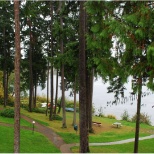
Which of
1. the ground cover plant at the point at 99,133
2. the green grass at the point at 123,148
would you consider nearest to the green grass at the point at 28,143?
the green grass at the point at 123,148

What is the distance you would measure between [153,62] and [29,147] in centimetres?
973

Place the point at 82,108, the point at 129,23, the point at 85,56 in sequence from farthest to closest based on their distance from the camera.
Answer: the point at 85,56 → the point at 82,108 → the point at 129,23

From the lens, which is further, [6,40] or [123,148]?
[6,40]

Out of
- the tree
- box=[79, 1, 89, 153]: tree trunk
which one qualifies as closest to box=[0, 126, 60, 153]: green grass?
box=[79, 1, 89, 153]: tree trunk

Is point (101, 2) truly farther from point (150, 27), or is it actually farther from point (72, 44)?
point (72, 44)

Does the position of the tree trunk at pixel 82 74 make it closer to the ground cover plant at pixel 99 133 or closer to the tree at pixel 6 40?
the ground cover plant at pixel 99 133

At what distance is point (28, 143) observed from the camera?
14984 mm

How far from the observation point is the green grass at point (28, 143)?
13703 millimetres

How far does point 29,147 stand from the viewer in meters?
14.3

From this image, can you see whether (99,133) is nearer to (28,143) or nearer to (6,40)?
(28,143)

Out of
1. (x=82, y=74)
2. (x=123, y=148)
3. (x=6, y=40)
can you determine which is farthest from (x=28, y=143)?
(x=6, y=40)

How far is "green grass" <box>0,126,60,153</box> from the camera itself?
45.0ft

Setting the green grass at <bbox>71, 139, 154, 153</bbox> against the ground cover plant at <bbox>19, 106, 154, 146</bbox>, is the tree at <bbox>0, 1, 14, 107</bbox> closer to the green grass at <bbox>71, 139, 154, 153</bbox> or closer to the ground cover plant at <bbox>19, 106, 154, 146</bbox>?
the ground cover plant at <bbox>19, 106, 154, 146</bbox>

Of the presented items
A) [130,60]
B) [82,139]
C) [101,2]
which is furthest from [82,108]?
[101,2]
